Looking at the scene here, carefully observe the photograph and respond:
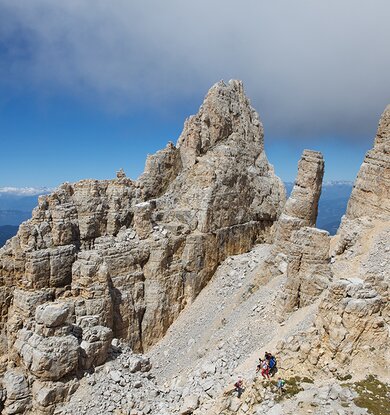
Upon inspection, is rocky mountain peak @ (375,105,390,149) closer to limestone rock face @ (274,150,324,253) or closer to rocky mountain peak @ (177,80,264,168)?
limestone rock face @ (274,150,324,253)

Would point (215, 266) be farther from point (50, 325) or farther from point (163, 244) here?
point (50, 325)

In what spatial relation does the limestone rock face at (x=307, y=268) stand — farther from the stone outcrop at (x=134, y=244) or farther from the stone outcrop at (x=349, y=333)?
the stone outcrop at (x=134, y=244)

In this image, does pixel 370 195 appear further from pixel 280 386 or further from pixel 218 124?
pixel 280 386

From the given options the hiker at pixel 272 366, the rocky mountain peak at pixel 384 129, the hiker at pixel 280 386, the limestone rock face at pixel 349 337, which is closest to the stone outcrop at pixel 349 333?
the limestone rock face at pixel 349 337

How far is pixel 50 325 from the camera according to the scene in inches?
1266

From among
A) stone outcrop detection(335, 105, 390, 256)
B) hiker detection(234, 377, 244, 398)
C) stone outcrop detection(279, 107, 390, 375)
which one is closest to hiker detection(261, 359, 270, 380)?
stone outcrop detection(279, 107, 390, 375)

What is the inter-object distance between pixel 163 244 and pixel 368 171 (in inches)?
909

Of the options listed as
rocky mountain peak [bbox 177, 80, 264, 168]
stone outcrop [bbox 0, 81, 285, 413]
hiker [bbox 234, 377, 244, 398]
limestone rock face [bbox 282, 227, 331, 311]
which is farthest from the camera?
rocky mountain peak [bbox 177, 80, 264, 168]

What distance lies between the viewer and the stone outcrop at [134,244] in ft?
111

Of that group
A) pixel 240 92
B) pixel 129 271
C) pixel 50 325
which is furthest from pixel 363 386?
pixel 240 92

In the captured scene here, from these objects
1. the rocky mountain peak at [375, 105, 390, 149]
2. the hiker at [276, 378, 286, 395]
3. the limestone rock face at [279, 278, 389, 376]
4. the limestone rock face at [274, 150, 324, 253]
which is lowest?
the hiker at [276, 378, 286, 395]

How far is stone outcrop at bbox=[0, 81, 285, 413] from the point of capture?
33875mm

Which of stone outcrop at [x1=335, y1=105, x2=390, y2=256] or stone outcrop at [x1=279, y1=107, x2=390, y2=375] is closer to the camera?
stone outcrop at [x1=279, y1=107, x2=390, y2=375]

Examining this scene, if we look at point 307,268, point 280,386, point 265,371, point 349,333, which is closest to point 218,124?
Answer: point 307,268
